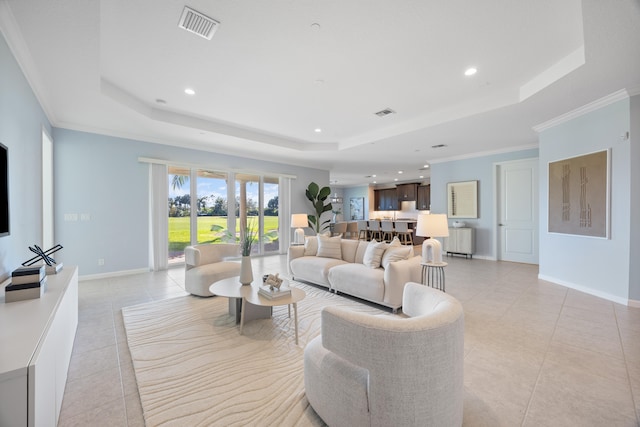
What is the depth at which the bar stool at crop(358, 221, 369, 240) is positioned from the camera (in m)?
10.1

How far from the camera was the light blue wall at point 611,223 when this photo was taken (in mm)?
3412

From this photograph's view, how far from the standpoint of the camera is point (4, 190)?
2.09 meters

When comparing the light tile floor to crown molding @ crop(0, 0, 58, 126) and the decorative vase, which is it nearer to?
the decorative vase

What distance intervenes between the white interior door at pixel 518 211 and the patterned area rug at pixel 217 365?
4.81m

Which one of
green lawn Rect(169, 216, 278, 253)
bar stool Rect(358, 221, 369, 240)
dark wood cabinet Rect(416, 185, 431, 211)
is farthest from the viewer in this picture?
dark wood cabinet Rect(416, 185, 431, 211)

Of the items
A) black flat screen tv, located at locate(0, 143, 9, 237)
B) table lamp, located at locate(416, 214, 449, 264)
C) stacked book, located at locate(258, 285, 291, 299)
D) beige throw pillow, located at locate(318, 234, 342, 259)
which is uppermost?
black flat screen tv, located at locate(0, 143, 9, 237)

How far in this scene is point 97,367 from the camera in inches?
85.0

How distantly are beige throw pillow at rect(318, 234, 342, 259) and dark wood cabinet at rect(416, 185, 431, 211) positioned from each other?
7848mm

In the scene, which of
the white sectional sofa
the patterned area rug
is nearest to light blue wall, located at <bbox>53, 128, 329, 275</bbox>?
the patterned area rug

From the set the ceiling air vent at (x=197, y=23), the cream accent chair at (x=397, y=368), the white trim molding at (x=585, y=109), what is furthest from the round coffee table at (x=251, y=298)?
the white trim molding at (x=585, y=109)

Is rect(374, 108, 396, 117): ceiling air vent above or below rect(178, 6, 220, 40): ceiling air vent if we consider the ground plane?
above

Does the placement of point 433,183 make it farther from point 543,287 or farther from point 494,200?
point 543,287

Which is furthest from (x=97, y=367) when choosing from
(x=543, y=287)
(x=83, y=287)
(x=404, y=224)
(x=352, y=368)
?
(x=404, y=224)

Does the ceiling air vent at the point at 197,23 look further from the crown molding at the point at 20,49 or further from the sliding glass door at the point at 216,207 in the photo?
the sliding glass door at the point at 216,207
